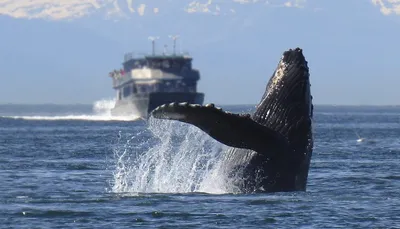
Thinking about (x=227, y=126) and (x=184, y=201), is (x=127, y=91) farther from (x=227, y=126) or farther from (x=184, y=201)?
A: (x=227, y=126)

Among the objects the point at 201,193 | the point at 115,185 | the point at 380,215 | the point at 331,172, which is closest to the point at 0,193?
the point at 115,185

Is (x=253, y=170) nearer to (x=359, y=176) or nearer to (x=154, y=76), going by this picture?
(x=359, y=176)

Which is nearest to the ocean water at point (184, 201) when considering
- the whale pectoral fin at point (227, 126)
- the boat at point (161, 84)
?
the whale pectoral fin at point (227, 126)

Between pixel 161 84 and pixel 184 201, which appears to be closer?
pixel 184 201

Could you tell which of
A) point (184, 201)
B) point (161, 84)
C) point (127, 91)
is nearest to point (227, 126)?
point (184, 201)

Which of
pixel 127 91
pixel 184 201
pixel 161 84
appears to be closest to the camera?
pixel 184 201

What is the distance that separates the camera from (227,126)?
16062 millimetres

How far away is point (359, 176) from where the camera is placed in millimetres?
25156

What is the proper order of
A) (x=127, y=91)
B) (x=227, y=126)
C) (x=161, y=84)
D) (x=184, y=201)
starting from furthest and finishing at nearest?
(x=127, y=91) → (x=161, y=84) → (x=184, y=201) → (x=227, y=126)

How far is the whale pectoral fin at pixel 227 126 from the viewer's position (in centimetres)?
1566

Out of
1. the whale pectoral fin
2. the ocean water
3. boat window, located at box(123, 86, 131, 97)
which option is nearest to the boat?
boat window, located at box(123, 86, 131, 97)

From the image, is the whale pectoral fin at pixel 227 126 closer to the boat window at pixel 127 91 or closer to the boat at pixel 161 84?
the boat at pixel 161 84

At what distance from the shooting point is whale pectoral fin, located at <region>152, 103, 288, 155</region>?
617 inches

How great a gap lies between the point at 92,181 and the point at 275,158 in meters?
7.87
